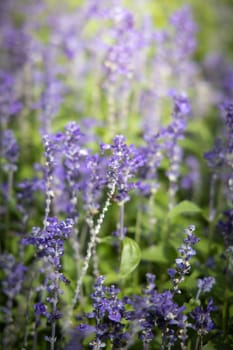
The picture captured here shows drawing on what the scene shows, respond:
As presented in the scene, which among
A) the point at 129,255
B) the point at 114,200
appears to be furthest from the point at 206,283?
the point at 114,200

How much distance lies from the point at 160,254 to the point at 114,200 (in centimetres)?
94

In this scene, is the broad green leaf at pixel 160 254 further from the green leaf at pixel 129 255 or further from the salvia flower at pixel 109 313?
the salvia flower at pixel 109 313

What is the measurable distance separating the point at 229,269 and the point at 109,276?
902 mm

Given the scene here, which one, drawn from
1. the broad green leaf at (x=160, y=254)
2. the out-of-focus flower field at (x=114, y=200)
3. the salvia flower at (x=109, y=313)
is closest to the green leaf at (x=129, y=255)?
the out-of-focus flower field at (x=114, y=200)

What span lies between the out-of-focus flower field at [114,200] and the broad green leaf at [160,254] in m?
0.01

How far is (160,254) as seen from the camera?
4156 millimetres

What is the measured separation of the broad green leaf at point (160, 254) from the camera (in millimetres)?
4117

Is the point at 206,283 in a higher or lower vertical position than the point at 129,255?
lower

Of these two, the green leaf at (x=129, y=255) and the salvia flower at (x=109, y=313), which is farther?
the green leaf at (x=129, y=255)

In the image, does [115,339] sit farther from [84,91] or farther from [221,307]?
[84,91]

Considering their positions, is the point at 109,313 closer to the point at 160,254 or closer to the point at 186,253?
the point at 186,253

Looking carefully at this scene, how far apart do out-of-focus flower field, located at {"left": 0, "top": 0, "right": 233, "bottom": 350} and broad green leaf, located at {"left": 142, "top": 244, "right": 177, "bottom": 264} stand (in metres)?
0.01

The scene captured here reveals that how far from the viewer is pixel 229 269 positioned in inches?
145

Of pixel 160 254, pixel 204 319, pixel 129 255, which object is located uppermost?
pixel 160 254
